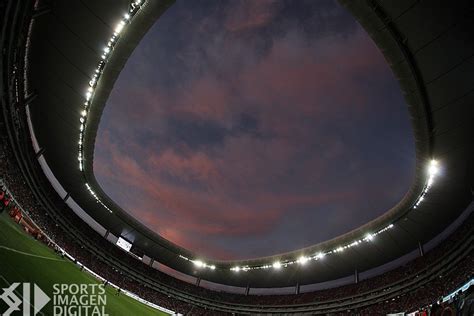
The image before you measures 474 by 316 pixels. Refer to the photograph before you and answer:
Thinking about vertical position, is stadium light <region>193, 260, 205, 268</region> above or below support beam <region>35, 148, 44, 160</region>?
above

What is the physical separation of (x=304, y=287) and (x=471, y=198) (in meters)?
22.1

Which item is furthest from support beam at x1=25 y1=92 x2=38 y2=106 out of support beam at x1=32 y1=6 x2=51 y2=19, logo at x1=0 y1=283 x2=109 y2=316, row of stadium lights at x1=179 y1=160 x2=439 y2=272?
row of stadium lights at x1=179 y1=160 x2=439 y2=272

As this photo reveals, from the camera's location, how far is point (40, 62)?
1719 cm

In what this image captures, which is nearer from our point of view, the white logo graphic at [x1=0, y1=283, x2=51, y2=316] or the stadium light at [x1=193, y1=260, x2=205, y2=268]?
the white logo graphic at [x1=0, y1=283, x2=51, y2=316]

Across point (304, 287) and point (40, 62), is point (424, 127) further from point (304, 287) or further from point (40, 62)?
point (304, 287)

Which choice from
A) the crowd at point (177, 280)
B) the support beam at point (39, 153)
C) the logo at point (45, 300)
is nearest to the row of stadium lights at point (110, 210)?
the support beam at point (39, 153)

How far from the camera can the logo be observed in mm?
6191

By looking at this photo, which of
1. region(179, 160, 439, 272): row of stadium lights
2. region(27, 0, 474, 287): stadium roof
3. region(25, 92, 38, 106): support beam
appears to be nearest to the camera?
region(27, 0, 474, 287): stadium roof

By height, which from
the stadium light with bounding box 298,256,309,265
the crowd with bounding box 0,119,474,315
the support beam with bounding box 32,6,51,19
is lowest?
the crowd with bounding box 0,119,474,315

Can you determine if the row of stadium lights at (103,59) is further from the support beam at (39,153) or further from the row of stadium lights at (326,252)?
the row of stadium lights at (326,252)

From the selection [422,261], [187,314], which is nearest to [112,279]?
[187,314]

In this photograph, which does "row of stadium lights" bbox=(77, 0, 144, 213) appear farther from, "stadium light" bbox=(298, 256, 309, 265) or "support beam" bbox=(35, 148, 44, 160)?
"stadium light" bbox=(298, 256, 309, 265)

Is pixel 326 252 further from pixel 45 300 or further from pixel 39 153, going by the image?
pixel 39 153

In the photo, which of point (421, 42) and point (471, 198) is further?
point (471, 198)
